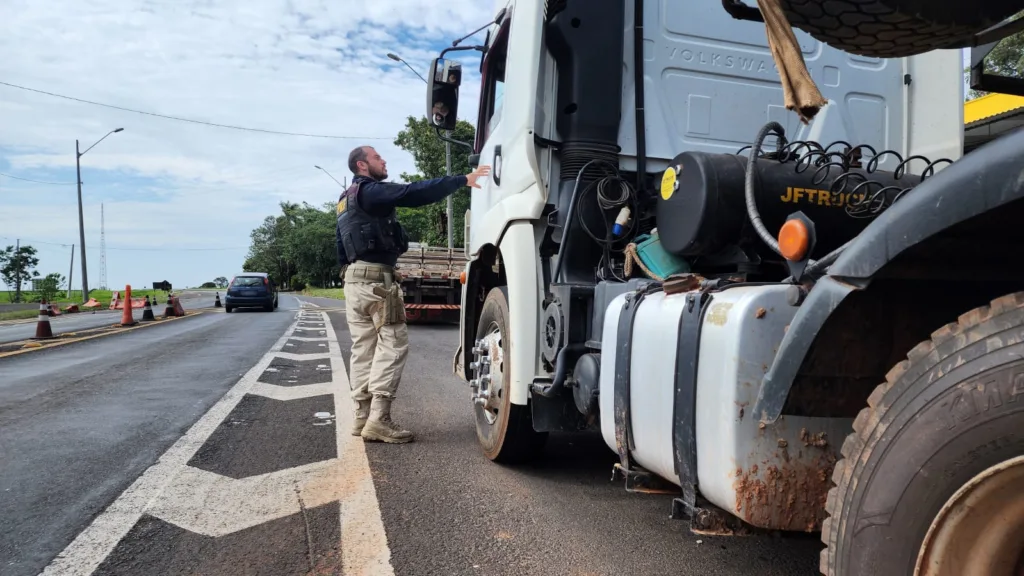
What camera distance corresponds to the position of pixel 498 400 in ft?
12.0

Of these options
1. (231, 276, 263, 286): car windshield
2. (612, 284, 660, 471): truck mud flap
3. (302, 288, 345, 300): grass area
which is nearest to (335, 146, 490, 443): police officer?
(612, 284, 660, 471): truck mud flap

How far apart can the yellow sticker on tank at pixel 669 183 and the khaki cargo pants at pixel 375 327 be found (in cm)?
228

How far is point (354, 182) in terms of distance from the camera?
14.9 feet

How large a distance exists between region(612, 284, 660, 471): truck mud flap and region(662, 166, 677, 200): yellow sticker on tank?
1.35 feet

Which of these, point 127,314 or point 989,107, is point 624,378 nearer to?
point 989,107

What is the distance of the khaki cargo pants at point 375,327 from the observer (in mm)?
4457

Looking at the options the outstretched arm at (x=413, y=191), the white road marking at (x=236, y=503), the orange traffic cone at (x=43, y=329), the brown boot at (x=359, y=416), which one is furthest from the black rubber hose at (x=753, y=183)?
the orange traffic cone at (x=43, y=329)

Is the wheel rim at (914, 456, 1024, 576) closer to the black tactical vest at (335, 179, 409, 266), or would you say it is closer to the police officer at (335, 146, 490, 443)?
the police officer at (335, 146, 490, 443)

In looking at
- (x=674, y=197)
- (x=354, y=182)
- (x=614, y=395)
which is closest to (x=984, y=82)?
(x=674, y=197)

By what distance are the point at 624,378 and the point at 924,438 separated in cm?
118

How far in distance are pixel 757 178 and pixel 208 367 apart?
7.22 metres

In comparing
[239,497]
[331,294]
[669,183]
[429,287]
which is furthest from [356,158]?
[331,294]

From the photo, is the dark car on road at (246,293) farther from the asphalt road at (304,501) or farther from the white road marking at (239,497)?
the white road marking at (239,497)

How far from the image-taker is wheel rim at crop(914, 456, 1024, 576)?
3.54 feet
